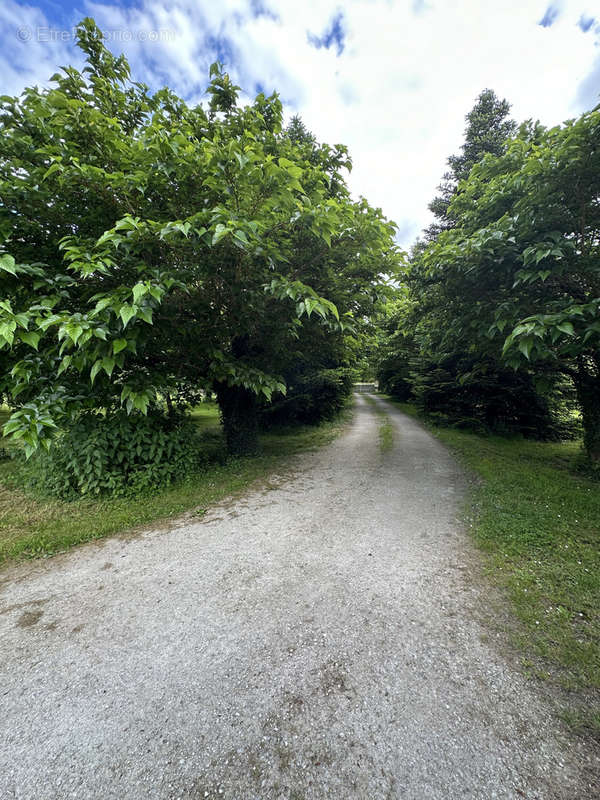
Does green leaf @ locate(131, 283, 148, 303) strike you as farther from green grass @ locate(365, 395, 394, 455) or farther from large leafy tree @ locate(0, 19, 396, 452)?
green grass @ locate(365, 395, 394, 455)

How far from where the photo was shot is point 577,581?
2.76 m

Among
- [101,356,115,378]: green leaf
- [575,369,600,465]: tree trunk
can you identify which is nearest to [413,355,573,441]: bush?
[575,369,600,465]: tree trunk

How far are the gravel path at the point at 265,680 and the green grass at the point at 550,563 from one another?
0.26m

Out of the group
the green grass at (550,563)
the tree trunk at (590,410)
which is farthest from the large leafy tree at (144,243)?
the tree trunk at (590,410)

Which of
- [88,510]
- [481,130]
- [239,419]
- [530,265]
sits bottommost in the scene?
[88,510]

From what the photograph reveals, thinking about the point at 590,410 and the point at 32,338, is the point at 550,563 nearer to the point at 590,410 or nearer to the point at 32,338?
the point at 590,410

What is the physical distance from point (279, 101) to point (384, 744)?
8.35m

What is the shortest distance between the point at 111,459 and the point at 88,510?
0.89m

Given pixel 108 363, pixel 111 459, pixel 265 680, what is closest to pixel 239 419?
pixel 111 459

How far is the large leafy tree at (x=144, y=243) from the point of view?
3107 mm

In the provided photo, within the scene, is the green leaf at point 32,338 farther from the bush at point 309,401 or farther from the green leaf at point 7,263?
the bush at point 309,401

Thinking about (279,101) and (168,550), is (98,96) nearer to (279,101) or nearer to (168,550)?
(279,101)

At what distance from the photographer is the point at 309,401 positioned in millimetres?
11109

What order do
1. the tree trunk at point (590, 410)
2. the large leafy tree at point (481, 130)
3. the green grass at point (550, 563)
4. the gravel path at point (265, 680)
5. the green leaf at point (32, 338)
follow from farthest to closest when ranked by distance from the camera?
the large leafy tree at point (481, 130), the tree trunk at point (590, 410), the green leaf at point (32, 338), the green grass at point (550, 563), the gravel path at point (265, 680)
